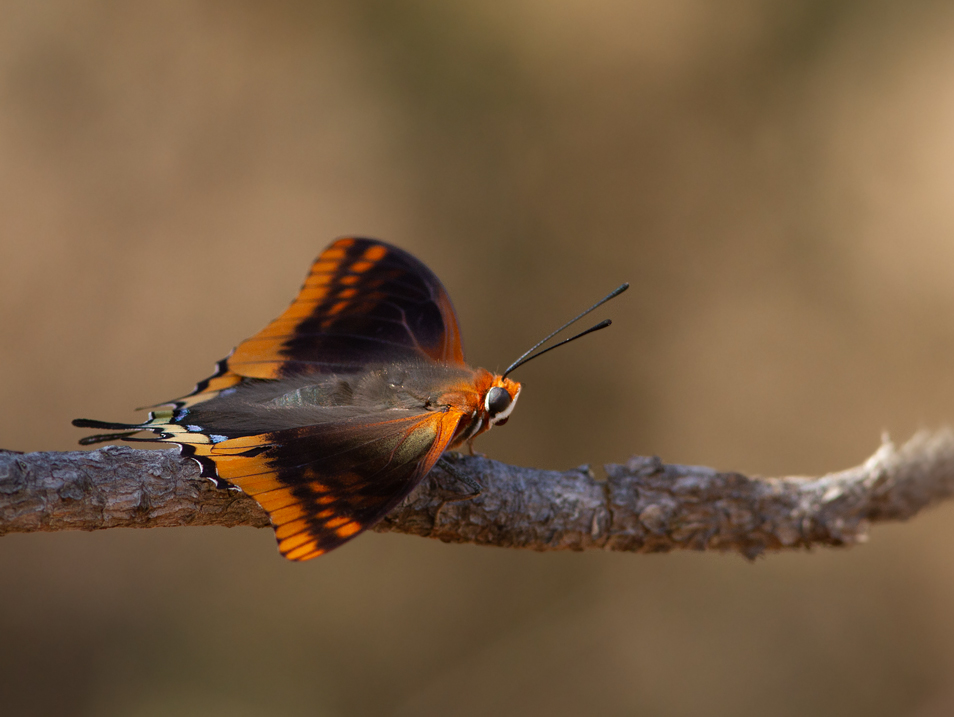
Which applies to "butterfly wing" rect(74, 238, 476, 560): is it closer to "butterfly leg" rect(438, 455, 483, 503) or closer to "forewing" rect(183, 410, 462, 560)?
"forewing" rect(183, 410, 462, 560)

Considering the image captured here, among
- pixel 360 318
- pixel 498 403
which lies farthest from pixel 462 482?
pixel 360 318

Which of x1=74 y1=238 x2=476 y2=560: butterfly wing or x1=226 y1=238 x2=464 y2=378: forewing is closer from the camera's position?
x1=74 y1=238 x2=476 y2=560: butterfly wing

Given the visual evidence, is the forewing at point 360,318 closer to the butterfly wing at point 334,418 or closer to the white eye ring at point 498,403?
the butterfly wing at point 334,418

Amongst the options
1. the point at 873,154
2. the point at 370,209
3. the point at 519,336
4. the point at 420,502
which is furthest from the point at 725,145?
the point at 420,502

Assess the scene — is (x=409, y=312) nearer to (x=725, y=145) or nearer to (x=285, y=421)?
(x=285, y=421)

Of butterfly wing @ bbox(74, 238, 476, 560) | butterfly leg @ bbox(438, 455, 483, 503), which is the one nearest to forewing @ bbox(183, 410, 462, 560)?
butterfly wing @ bbox(74, 238, 476, 560)
